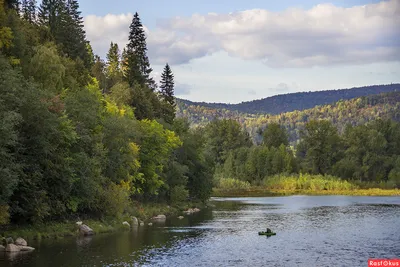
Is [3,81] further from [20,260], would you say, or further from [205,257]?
[205,257]

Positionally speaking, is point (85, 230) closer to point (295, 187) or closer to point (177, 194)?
point (177, 194)

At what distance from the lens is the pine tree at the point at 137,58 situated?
393ft

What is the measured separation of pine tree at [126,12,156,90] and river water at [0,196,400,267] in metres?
51.1

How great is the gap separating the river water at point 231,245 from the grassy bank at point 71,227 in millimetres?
1617

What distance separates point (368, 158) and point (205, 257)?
154m

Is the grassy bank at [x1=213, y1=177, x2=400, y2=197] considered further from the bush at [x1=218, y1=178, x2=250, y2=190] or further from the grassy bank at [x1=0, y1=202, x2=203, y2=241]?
the grassy bank at [x1=0, y1=202, x2=203, y2=241]

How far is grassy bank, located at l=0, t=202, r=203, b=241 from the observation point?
49.2 m

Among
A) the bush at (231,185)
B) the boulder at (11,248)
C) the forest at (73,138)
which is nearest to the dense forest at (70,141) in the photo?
the forest at (73,138)

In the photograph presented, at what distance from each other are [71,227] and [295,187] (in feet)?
442

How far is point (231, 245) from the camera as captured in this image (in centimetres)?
5297

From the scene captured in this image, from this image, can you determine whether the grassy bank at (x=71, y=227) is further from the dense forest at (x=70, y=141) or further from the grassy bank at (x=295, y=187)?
the grassy bank at (x=295, y=187)

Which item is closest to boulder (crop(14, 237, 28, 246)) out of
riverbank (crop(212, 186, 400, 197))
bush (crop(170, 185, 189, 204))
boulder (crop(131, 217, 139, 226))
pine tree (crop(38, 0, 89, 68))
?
boulder (crop(131, 217, 139, 226))

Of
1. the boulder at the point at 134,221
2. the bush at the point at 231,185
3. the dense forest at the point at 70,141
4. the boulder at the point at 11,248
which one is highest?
the dense forest at the point at 70,141

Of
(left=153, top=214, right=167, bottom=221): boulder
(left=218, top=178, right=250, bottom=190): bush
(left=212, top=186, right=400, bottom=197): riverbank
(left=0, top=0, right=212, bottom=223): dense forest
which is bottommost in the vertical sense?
(left=212, top=186, right=400, bottom=197): riverbank
